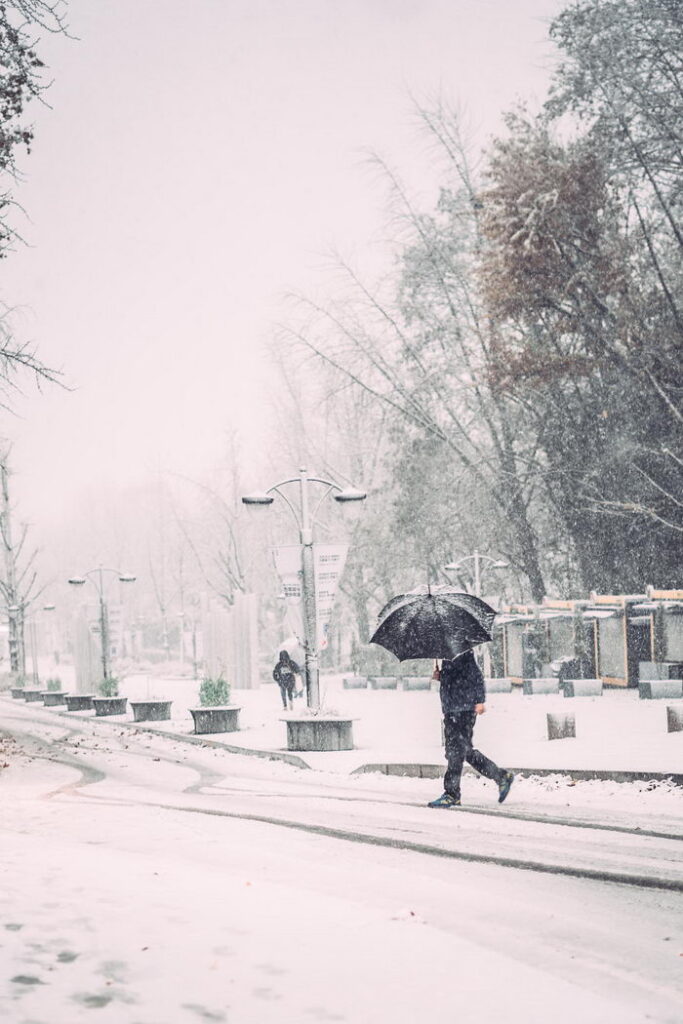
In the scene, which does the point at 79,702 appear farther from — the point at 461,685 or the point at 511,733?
the point at 461,685

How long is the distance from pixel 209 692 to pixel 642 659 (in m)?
11.3

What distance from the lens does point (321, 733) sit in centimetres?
1969

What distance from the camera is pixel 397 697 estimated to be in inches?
1398

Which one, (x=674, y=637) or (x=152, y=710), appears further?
(x=152, y=710)

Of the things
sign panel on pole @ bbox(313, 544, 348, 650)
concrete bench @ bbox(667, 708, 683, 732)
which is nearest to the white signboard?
sign panel on pole @ bbox(313, 544, 348, 650)

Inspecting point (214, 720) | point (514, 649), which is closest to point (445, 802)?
point (214, 720)

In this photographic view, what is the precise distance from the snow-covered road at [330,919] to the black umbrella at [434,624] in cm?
166

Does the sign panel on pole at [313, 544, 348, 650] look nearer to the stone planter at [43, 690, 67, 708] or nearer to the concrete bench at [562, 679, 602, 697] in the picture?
the concrete bench at [562, 679, 602, 697]

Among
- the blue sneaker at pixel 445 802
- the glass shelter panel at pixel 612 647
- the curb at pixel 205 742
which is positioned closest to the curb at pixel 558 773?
the curb at pixel 205 742

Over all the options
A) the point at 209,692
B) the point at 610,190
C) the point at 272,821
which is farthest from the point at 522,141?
the point at 272,821

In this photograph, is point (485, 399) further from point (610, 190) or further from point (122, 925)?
point (122, 925)

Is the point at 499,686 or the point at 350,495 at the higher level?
the point at 350,495

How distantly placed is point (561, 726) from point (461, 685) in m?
6.46

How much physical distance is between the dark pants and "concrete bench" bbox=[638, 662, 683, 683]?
55.3 ft
